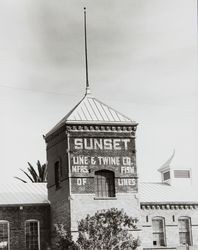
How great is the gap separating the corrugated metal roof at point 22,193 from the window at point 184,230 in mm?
8980

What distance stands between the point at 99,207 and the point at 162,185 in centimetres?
1057

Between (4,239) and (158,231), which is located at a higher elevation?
(158,231)

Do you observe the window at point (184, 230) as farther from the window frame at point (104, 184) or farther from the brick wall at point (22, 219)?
the brick wall at point (22, 219)

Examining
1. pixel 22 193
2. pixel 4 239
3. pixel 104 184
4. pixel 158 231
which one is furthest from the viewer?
pixel 158 231

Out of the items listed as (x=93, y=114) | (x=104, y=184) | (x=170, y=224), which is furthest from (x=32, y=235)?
(x=170, y=224)

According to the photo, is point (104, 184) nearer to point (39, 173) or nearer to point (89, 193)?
point (89, 193)

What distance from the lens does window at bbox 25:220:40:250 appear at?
36.1 m

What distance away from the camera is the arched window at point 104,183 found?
1331 inches

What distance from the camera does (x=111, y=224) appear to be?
1164 inches

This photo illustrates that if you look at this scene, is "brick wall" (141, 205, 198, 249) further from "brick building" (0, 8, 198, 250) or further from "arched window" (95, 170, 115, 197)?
"arched window" (95, 170, 115, 197)

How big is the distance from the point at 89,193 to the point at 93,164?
1.62 metres

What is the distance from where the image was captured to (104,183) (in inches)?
1340

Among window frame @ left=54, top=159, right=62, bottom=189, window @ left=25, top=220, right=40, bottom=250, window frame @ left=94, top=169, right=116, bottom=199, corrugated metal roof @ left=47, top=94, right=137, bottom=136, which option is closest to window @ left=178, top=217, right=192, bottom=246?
window frame @ left=94, top=169, right=116, bottom=199

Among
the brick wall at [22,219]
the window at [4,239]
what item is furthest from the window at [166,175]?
the window at [4,239]
